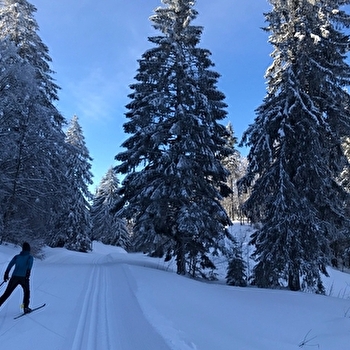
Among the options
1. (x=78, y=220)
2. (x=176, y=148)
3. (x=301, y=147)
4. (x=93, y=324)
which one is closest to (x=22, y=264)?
(x=93, y=324)

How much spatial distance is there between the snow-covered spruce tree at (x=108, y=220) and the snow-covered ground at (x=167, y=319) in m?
40.6

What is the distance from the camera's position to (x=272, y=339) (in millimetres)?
5207

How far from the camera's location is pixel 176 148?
14.3 m

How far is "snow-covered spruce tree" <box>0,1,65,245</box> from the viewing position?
1504 cm

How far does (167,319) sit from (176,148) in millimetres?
9530

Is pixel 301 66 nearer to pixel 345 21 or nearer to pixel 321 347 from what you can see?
pixel 345 21

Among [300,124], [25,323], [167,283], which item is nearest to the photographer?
[25,323]

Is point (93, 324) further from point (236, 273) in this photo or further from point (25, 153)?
point (25, 153)

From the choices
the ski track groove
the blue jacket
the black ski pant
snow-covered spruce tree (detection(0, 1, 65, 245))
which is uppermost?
snow-covered spruce tree (detection(0, 1, 65, 245))

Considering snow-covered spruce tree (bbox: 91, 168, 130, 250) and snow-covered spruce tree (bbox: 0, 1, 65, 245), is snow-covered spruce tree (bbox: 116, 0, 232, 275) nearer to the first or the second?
snow-covered spruce tree (bbox: 0, 1, 65, 245)

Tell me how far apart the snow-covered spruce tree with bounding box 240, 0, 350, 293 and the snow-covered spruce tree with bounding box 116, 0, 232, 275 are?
2.28 metres

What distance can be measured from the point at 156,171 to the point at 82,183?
69.1 ft

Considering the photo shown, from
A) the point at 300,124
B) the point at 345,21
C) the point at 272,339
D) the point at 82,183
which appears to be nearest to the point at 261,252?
the point at 300,124

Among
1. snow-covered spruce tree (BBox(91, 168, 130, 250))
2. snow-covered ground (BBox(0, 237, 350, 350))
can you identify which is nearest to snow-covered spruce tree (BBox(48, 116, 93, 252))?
snow-covered spruce tree (BBox(91, 168, 130, 250))
